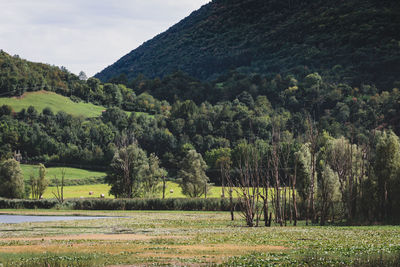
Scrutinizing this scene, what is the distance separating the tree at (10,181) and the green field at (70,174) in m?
30.4

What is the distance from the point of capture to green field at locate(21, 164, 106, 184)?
15421cm

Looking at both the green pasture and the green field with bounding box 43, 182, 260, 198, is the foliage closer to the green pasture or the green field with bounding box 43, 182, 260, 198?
the green pasture

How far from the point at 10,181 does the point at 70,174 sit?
147 feet

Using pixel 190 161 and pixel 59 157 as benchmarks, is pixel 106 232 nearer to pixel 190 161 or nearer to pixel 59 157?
pixel 190 161

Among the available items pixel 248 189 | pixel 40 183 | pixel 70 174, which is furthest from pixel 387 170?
pixel 70 174

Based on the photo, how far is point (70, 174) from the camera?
163 m

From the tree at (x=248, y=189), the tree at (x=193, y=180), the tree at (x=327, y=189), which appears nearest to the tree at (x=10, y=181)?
the tree at (x=193, y=180)

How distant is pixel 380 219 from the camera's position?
65.8m

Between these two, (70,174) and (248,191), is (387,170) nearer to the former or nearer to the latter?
(248,191)

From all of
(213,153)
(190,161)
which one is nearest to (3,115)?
(213,153)

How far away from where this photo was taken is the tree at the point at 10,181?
117m

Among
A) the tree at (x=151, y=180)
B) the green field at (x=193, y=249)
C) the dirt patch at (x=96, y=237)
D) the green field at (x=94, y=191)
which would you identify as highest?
the tree at (x=151, y=180)

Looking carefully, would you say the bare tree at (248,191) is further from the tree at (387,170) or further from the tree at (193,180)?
the tree at (193,180)

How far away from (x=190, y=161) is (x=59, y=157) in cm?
6813
